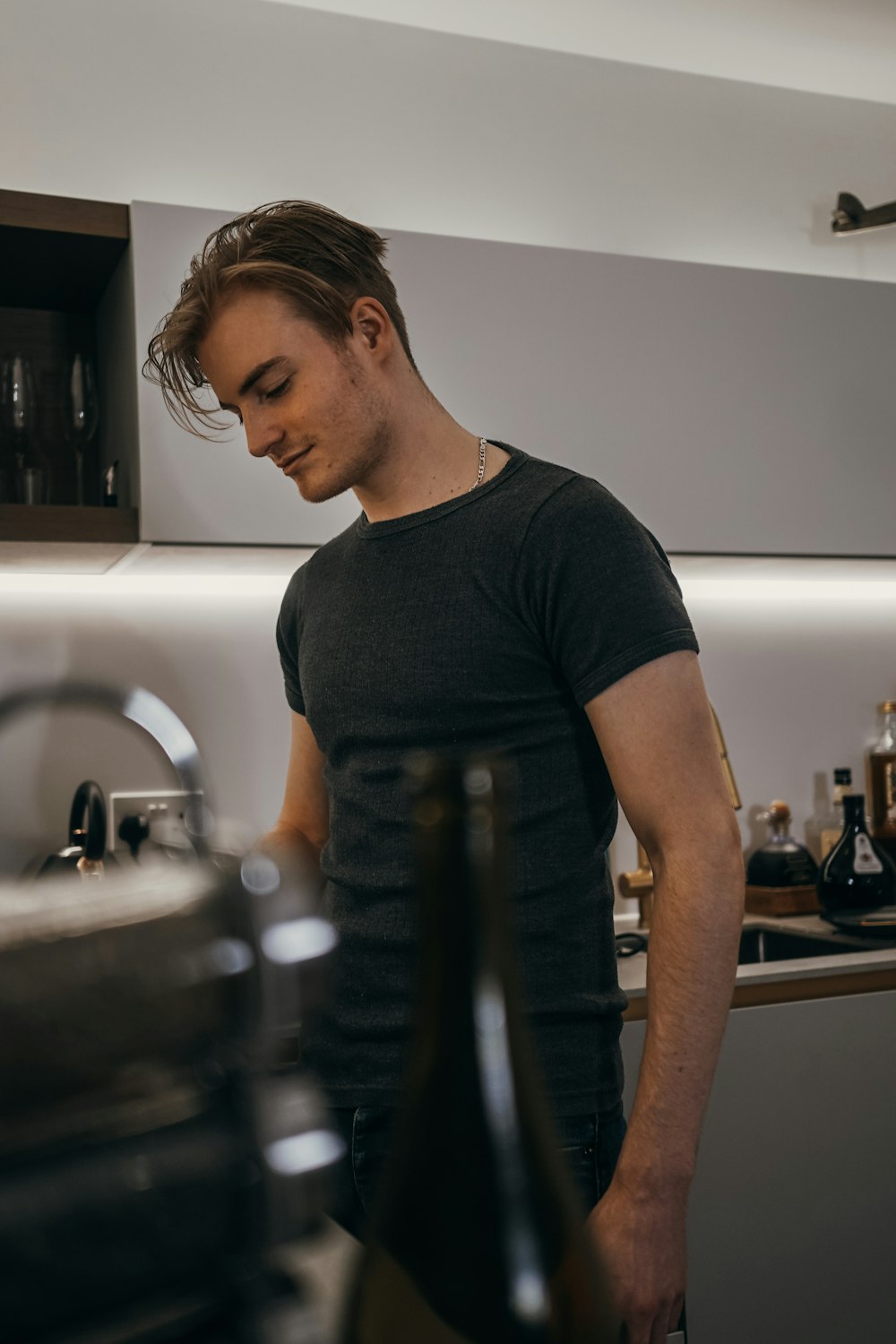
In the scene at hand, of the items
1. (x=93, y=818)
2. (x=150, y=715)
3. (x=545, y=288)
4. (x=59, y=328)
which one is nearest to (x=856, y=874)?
(x=545, y=288)

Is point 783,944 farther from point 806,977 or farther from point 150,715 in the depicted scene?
point 150,715

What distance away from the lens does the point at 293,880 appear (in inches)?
13.9

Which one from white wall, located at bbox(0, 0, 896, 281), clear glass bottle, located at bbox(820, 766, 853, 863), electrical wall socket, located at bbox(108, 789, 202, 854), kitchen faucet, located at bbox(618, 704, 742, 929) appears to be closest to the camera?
electrical wall socket, located at bbox(108, 789, 202, 854)

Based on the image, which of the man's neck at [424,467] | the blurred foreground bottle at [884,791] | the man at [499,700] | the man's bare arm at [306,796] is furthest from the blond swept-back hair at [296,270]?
the blurred foreground bottle at [884,791]

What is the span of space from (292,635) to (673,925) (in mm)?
633

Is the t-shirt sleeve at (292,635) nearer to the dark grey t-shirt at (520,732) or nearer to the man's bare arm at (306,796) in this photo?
the man's bare arm at (306,796)

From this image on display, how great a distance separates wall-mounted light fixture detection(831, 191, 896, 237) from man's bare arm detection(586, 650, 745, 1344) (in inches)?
82.2

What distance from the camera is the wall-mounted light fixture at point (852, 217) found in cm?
276

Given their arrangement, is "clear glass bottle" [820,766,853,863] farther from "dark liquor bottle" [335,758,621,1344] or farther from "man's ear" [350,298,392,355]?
"dark liquor bottle" [335,758,621,1344]

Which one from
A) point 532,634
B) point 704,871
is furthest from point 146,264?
point 704,871

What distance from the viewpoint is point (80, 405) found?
2.03 meters

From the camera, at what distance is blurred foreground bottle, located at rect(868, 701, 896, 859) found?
269cm

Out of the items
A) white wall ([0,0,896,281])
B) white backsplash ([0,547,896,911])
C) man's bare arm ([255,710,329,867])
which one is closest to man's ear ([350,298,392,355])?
man's bare arm ([255,710,329,867])

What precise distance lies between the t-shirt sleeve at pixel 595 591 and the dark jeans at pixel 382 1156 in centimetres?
40
